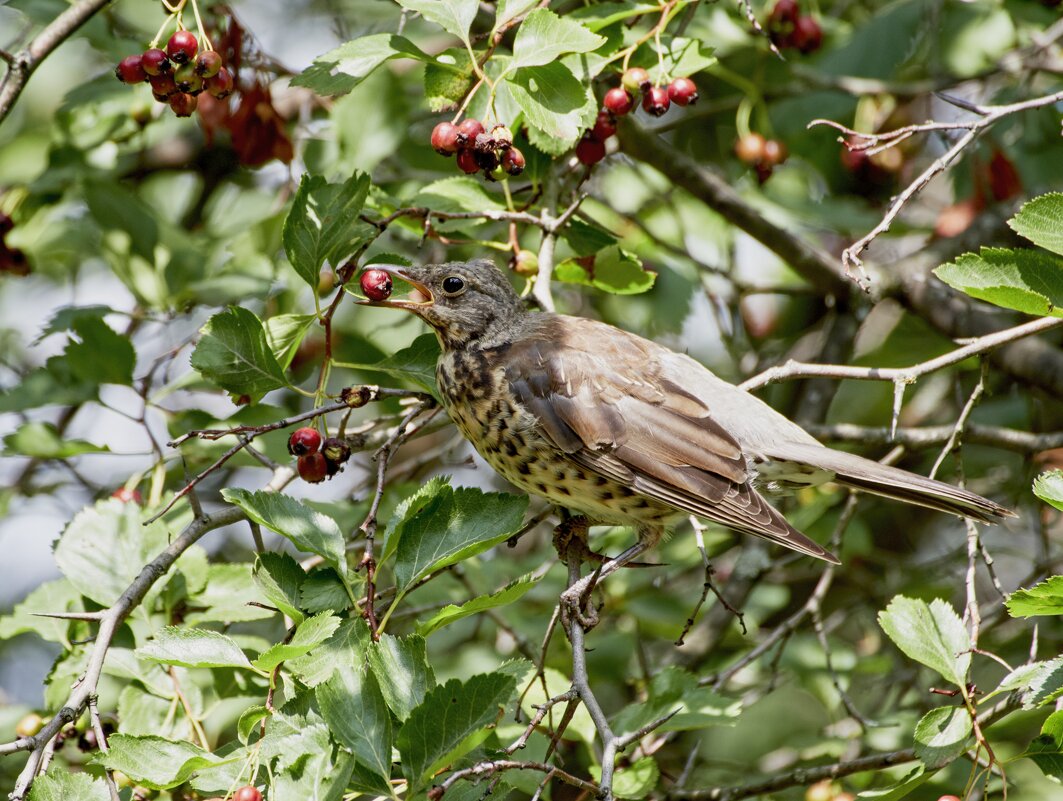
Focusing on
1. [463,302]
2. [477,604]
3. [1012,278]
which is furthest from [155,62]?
[1012,278]

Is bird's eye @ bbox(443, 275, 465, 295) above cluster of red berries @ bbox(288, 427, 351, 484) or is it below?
below

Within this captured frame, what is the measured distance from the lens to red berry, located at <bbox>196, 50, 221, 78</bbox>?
10.2 ft

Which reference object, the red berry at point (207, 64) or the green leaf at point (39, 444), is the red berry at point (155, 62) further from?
the green leaf at point (39, 444)

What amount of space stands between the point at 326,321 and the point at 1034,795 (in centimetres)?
292

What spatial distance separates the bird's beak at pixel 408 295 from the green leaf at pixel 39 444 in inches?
41.8

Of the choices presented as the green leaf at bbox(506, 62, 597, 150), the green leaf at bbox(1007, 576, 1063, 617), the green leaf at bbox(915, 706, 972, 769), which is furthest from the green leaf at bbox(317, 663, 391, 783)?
the green leaf at bbox(506, 62, 597, 150)

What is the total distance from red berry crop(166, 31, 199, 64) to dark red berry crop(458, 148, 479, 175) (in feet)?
2.48

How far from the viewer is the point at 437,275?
4.09 meters

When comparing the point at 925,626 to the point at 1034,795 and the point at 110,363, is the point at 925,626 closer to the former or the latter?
the point at 1034,795

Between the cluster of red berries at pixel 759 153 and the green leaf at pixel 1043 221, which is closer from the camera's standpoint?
the green leaf at pixel 1043 221

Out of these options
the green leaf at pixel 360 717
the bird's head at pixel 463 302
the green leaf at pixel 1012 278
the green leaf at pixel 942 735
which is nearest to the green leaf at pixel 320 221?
the bird's head at pixel 463 302

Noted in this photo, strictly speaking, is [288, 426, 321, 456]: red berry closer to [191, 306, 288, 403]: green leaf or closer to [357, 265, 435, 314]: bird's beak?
[191, 306, 288, 403]: green leaf

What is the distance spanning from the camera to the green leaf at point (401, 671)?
250 centimetres

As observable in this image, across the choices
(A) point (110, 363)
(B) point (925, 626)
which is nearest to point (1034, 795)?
(B) point (925, 626)
